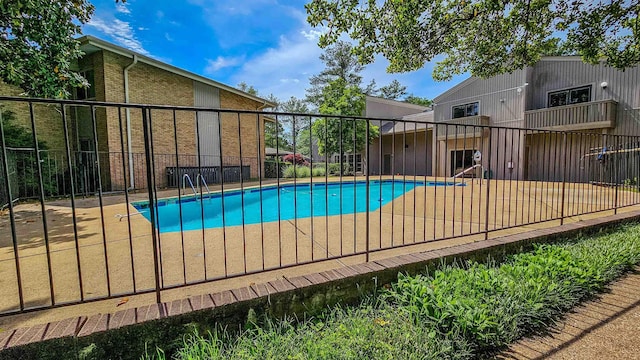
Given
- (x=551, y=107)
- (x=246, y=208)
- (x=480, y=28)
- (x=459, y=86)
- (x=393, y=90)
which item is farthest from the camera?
(x=393, y=90)

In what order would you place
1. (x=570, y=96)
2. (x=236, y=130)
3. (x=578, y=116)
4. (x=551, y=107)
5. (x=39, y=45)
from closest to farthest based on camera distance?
(x=39, y=45) → (x=578, y=116) → (x=570, y=96) → (x=551, y=107) → (x=236, y=130)

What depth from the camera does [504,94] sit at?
536 inches

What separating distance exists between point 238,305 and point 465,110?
16.8m

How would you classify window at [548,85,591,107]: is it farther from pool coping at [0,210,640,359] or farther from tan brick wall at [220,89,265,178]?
tan brick wall at [220,89,265,178]

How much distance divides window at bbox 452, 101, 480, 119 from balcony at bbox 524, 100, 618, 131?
110 inches

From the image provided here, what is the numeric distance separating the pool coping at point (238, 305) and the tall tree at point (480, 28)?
13.7ft

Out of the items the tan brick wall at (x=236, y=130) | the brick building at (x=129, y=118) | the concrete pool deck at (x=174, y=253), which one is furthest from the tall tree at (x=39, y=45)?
the tan brick wall at (x=236, y=130)

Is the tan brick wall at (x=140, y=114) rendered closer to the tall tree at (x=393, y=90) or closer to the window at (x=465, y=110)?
the window at (x=465, y=110)

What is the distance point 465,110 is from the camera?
50.8 feet

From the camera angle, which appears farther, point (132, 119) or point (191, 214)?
point (132, 119)

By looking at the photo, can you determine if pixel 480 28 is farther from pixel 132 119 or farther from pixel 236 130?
pixel 236 130

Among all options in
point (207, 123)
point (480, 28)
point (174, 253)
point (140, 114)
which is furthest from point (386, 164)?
point (174, 253)

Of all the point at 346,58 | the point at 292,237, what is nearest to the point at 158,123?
the point at 292,237

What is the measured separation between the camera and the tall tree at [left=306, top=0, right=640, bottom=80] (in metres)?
4.97
